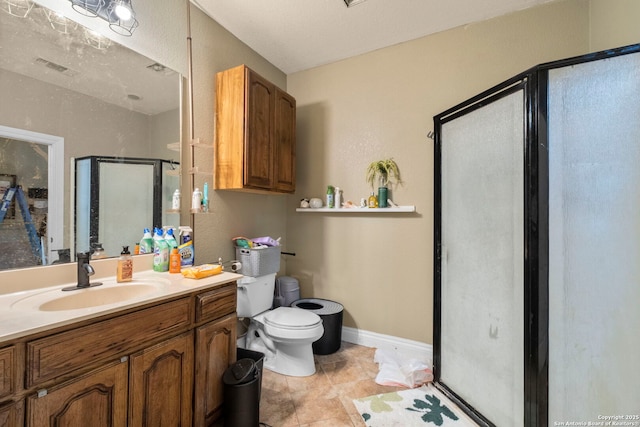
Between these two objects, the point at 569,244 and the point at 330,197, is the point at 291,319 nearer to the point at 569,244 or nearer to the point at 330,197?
the point at 330,197

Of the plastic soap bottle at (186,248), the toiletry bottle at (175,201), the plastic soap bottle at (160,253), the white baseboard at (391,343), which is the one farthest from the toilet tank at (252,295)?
the white baseboard at (391,343)

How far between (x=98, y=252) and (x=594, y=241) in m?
2.40

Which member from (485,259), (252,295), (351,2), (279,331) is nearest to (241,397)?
(279,331)

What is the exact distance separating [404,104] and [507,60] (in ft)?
2.48

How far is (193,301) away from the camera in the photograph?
1299 mm

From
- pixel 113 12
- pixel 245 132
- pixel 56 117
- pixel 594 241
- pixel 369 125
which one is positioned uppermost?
pixel 113 12

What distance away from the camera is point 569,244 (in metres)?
1.25

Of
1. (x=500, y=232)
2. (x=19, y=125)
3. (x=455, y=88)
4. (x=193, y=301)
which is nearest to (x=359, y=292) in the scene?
(x=500, y=232)

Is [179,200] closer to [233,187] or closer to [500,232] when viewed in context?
[233,187]

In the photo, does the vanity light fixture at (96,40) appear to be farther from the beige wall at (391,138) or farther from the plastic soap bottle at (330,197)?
the plastic soap bottle at (330,197)

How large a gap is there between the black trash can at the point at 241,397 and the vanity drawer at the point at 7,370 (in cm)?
83

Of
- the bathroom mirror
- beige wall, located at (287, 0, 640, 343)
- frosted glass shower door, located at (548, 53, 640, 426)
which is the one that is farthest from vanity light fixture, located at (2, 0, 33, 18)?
frosted glass shower door, located at (548, 53, 640, 426)

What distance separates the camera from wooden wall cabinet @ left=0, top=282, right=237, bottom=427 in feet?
2.70

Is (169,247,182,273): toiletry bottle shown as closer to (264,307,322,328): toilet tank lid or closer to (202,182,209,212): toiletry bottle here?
(202,182,209,212): toiletry bottle
